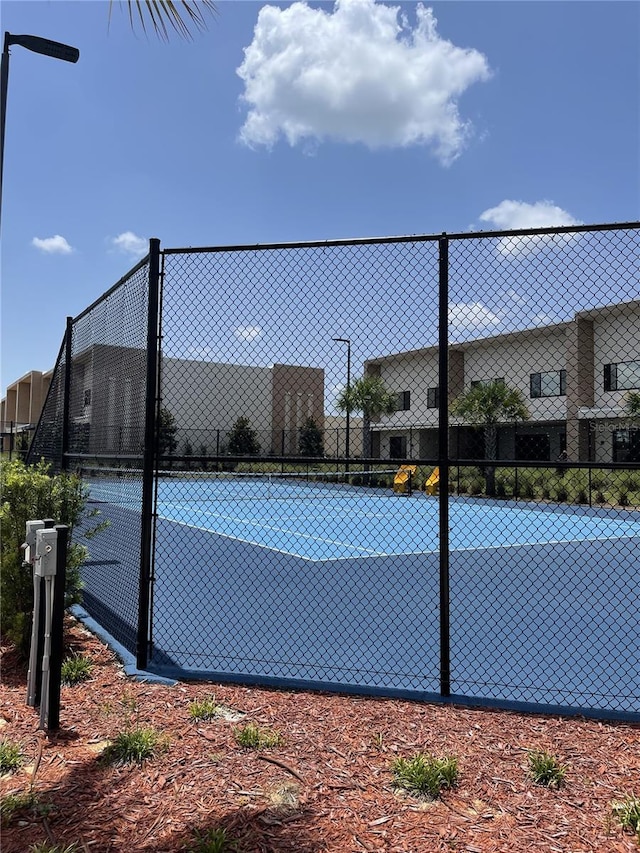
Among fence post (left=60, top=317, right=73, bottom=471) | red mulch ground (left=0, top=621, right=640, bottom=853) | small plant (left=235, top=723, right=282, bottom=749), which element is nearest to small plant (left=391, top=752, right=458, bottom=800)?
red mulch ground (left=0, top=621, right=640, bottom=853)

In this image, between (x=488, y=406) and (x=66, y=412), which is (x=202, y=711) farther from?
(x=488, y=406)

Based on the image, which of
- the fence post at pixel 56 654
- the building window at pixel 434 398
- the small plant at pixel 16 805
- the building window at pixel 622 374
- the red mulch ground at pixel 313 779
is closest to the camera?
the red mulch ground at pixel 313 779

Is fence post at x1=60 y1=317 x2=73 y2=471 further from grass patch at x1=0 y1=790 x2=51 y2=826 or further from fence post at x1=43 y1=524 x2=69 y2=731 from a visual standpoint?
grass patch at x1=0 y1=790 x2=51 y2=826

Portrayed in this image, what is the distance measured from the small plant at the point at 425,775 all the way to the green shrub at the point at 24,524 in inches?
113

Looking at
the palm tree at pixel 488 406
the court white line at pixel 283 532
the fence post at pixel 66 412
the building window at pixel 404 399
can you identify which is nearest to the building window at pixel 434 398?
the building window at pixel 404 399

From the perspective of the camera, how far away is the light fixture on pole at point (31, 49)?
15.5ft

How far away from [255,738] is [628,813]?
1.81m

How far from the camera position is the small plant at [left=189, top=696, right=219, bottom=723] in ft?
12.4

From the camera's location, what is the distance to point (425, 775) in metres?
3.04

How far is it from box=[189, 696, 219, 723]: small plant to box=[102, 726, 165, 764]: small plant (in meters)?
0.37

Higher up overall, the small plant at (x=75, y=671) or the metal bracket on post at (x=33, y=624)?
the metal bracket on post at (x=33, y=624)

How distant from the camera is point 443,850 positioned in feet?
8.31

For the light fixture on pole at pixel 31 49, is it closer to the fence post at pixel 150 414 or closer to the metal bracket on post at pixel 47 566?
the fence post at pixel 150 414

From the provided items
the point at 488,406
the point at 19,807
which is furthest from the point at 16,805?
the point at 488,406
